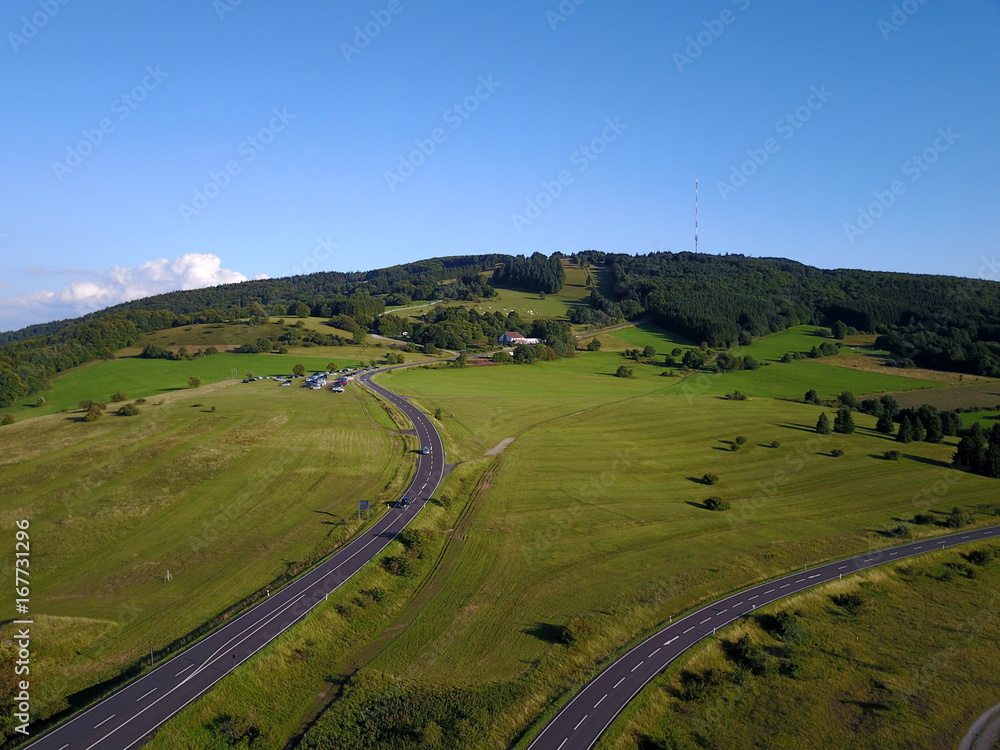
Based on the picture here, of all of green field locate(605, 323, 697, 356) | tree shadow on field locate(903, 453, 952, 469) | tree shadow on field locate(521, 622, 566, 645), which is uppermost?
green field locate(605, 323, 697, 356)

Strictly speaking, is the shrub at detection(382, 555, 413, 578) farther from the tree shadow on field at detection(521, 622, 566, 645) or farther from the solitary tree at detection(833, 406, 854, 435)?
the solitary tree at detection(833, 406, 854, 435)

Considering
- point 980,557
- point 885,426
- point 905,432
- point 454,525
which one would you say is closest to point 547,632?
point 454,525

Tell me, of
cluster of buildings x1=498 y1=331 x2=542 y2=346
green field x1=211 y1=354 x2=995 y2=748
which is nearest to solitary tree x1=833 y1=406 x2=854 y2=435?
green field x1=211 y1=354 x2=995 y2=748

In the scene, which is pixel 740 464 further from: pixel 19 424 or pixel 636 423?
pixel 19 424

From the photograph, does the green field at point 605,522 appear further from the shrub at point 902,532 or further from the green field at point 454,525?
the shrub at point 902,532

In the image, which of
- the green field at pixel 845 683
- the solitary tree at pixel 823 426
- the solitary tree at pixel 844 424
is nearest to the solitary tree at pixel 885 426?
the solitary tree at pixel 844 424

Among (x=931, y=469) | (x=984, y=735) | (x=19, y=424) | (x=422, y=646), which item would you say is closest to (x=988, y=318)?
(x=931, y=469)

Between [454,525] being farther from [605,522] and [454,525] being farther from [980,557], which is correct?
[980,557]
